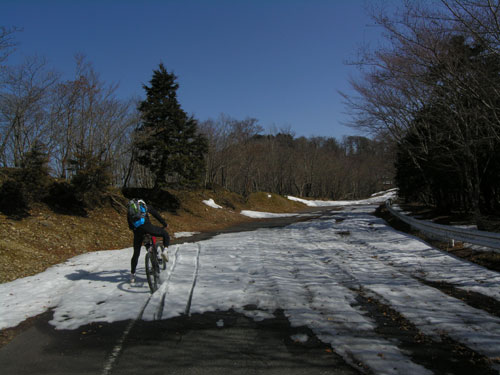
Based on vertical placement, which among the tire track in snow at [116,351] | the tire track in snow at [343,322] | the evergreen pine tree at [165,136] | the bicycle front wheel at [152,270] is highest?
the evergreen pine tree at [165,136]

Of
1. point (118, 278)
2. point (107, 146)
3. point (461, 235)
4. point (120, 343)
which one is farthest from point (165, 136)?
point (120, 343)

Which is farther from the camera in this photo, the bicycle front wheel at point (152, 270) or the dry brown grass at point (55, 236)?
the dry brown grass at point (55, 236)

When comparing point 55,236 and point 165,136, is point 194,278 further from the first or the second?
point 165,136

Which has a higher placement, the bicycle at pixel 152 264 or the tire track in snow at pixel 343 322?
the bicycle at pixel 152 264

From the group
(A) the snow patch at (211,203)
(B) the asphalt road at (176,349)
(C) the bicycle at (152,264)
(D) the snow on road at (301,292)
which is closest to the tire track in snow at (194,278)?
(D) the snow on road at (301,292)

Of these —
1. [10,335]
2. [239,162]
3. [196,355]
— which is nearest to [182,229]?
[10,335]

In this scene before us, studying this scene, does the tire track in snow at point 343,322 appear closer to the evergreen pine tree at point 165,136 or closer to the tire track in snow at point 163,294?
the tire track in snow at point 163,294

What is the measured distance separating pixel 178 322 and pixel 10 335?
8.25 ft

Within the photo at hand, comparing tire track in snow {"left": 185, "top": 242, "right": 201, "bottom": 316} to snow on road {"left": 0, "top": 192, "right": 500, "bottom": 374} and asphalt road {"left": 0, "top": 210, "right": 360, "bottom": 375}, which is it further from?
asphalt road {"left": 0, "top": 210, "right": 360, "bottom": 375}

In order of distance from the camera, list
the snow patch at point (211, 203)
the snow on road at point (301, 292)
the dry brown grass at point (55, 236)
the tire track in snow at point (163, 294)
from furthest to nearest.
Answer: the snow patch at point (211, 203) < the dry brown grass at point (55, 236) < the tire track in snow at point (163, 294) < the snow on road at point (301, 292)

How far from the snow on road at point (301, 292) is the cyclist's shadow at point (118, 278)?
0.02 meters

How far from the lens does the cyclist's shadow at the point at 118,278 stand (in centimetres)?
712

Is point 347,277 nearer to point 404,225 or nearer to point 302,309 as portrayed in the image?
point 302,309

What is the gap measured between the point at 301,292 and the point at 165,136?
18.9 metres
